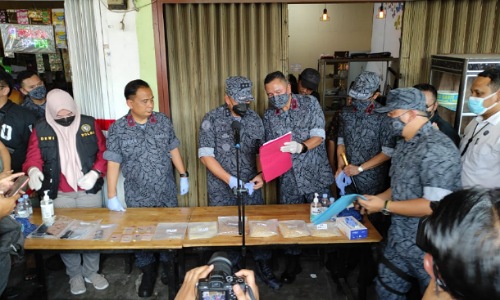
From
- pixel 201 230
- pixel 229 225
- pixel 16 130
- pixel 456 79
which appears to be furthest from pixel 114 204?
pixel 456 79

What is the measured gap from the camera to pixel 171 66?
3771 millimetres

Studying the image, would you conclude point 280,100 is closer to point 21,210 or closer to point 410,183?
point 410,183

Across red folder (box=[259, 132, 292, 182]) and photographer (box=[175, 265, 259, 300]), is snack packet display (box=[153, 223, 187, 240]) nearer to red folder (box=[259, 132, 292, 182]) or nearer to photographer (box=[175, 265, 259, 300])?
red folder (box=[259, 132, 292, 182])

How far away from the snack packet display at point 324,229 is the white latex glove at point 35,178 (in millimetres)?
2023

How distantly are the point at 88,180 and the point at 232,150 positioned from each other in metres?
1.15

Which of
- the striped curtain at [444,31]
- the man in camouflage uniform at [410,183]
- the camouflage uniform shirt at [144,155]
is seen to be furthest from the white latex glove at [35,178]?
the striped curtain at [444,31]

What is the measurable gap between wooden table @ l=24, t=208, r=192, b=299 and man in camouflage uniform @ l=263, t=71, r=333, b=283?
0.91 m

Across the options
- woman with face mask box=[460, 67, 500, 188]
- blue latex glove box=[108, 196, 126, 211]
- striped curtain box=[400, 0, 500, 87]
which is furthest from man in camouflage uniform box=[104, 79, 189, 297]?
striped curtain box=[400, 0, 500, 87]

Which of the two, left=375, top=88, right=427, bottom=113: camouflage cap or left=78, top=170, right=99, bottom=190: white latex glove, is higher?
left=375, top=88, right=427, bottom=113: camouflage cap

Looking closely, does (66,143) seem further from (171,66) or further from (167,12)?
(167,12)

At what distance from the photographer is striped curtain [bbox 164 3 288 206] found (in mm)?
3705

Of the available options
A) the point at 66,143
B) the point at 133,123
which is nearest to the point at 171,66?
the point at 133,123

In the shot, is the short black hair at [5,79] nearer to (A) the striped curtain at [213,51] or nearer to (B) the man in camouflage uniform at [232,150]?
(A) the striped curtain at [213,51]

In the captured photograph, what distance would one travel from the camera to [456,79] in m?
3.73
